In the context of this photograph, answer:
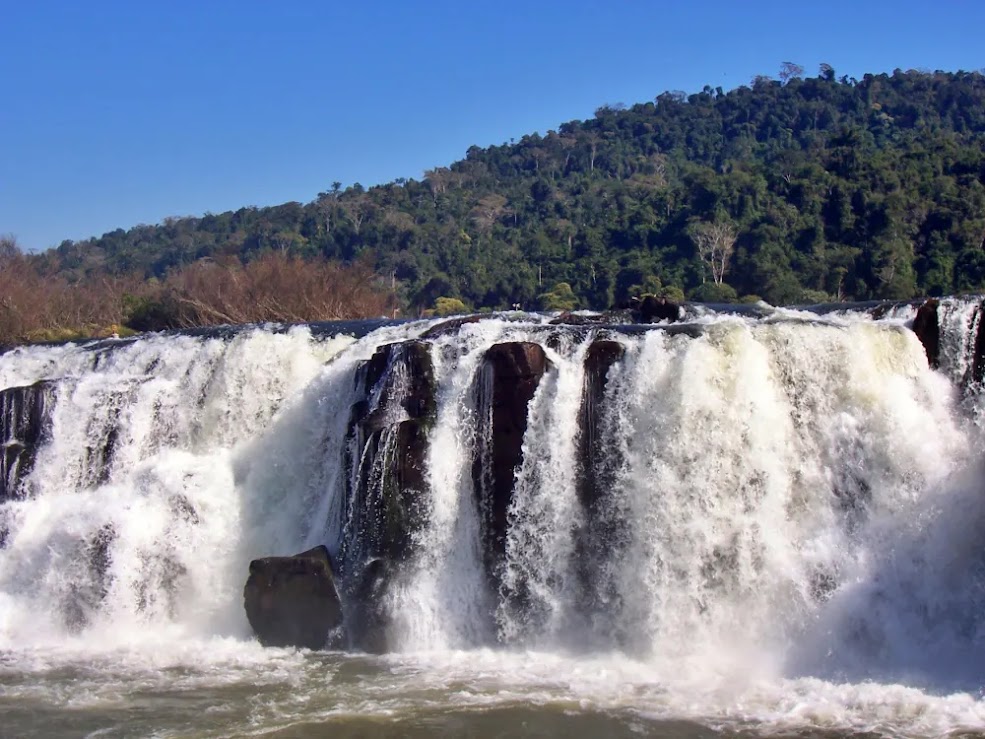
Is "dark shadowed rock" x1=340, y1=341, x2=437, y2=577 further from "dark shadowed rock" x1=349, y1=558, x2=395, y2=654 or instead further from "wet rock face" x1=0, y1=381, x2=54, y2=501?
"wet rock face" x1=0, y1=381, x2=54, y2=501

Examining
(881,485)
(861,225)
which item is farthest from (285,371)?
(861,225)

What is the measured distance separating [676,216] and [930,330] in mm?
47768

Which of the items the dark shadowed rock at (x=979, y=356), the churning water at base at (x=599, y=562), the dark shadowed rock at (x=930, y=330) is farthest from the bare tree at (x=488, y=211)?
the dark shadowed rock at (x=979, y=356)

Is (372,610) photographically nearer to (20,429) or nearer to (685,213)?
(20,429)

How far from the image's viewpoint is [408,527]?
→ 13453mm

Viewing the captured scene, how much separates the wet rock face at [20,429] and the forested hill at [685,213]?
3098 centimetres

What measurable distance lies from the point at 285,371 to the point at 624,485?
6429 millimetres

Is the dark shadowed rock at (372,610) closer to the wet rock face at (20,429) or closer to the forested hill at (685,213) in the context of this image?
the wet rock face at (20,429)

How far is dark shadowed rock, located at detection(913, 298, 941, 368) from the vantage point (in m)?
13.0

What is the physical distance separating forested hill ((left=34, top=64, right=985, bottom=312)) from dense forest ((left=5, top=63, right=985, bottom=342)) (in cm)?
16

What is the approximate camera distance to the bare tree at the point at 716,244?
49.4 metres

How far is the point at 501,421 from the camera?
1359 cm

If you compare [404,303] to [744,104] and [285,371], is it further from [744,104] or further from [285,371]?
[744,104]

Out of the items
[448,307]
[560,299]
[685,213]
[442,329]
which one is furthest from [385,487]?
[685,213]
